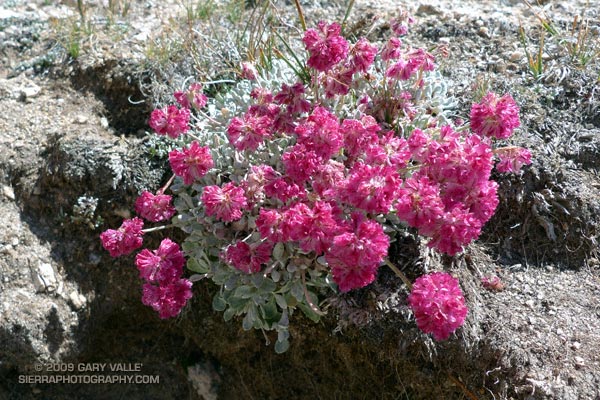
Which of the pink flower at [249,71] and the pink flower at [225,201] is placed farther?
the pink flower at [249,71]

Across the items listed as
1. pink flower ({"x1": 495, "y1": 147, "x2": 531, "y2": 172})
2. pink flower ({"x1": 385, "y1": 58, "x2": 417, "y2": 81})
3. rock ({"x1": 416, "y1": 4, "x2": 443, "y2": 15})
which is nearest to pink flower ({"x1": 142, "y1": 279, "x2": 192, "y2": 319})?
pink flower ({"x1": 385, "y1": 58, "x2": 417, "y2": 81})

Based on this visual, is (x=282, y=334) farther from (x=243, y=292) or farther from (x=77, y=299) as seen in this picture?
(x=77, y=299)

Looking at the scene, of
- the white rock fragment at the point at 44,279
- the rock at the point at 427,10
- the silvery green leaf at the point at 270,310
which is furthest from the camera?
the rock at the point at 427,10

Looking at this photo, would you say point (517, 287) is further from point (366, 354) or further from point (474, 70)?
point (474, 70)

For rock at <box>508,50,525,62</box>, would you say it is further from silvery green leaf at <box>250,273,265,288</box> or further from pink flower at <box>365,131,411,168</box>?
silvery green leaf at <box>250,273,265,288</box>

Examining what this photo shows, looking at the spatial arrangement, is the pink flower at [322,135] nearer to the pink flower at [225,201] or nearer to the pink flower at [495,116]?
the pink flower at [225,201]

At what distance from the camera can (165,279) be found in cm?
255

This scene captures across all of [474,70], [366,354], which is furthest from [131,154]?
[474,70]

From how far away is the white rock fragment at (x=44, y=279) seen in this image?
308cm

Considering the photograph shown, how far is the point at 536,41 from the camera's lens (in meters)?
3.60

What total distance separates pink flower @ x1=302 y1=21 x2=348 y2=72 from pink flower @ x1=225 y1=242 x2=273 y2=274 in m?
0.69

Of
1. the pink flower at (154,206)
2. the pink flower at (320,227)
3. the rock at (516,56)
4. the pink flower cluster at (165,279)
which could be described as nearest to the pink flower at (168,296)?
the pink flower cluster at (165,279)

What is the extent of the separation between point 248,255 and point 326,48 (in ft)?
2.63

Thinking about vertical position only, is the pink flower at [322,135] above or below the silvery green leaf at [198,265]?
above
